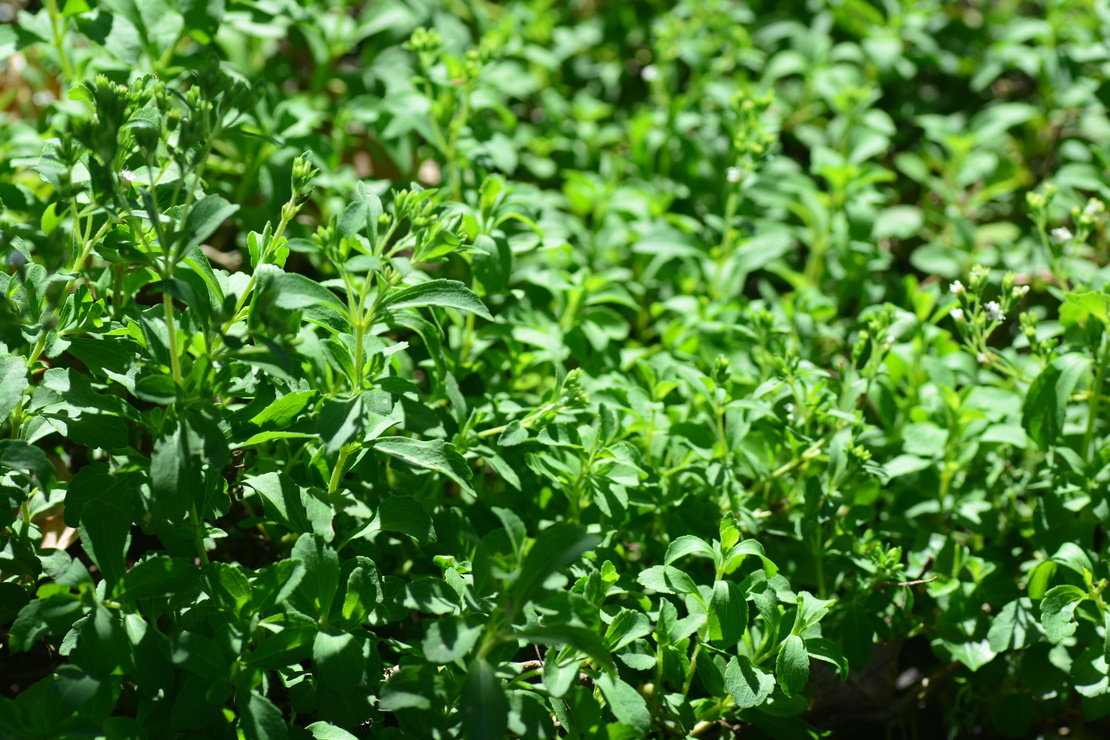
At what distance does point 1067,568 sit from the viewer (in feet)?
7.52

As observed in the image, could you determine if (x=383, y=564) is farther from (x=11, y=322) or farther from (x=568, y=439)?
(x=11, y=322)

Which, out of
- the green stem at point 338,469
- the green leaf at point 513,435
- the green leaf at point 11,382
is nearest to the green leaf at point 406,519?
the green stem at point 338,469

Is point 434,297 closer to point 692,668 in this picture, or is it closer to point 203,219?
point 203,219

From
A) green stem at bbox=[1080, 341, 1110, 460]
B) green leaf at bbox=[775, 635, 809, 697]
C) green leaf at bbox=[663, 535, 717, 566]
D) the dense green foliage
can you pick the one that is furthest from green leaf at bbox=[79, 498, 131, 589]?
green stem at bbox=[1080, 341, 1110, 460]

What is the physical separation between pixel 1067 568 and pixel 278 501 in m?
1.91

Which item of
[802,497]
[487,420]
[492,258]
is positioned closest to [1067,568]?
[802,497]

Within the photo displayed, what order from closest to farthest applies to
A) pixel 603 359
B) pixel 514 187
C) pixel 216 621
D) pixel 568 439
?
pixel 216 621 < pixel 568 439 < pixel 603 359 < pixel 514 187

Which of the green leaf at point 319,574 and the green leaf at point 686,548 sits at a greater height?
the green leaf at point 319,574

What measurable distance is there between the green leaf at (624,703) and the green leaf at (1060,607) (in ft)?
3.20

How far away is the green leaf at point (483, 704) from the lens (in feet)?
5.22

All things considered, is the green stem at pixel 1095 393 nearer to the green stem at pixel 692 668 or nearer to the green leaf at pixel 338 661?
the green stem at pixel 692 668

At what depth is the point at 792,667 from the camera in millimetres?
1961

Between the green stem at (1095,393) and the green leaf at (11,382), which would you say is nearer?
the green leaf at (11,382)

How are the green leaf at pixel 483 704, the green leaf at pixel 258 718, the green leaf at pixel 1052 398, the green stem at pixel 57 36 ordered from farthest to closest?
the green stem at pixel 57 36
the green leaf at pixel 1052 398
the green leaf at pixel 258 718
the green leaf at pixel 483 704
